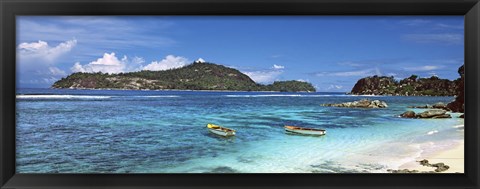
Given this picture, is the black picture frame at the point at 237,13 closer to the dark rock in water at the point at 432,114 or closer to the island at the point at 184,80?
the dark rock in water at the point at 432,114

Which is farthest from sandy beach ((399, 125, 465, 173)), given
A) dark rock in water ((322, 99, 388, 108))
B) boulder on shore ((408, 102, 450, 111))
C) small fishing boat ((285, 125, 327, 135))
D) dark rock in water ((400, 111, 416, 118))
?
small fishing boat ((285, 125, 327, 135))

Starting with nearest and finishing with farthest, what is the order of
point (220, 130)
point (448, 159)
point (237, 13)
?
point (237, 13) → point (448, 159) → point (220, 130)

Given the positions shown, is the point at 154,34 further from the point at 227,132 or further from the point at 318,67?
the point at 318,67

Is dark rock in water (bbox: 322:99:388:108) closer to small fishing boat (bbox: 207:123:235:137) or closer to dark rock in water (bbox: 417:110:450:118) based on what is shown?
dark rock in water (bbox: 417:110:450:118)

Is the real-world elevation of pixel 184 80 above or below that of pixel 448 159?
above

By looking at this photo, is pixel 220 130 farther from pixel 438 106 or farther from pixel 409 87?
pixel 438 106

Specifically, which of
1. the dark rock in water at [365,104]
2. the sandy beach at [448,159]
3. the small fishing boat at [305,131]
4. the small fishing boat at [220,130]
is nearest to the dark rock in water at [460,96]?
the sandy beach at [448,159]

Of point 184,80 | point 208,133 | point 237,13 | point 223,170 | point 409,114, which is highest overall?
point 237,13

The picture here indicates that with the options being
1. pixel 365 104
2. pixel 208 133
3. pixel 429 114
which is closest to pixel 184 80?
pixel 208 133
